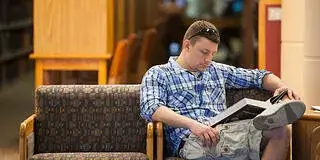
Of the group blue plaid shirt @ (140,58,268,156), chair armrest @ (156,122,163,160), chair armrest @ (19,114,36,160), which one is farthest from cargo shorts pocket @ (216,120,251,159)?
chair armrest @ (19,114,36,160)

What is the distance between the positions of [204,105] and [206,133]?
0.41 m

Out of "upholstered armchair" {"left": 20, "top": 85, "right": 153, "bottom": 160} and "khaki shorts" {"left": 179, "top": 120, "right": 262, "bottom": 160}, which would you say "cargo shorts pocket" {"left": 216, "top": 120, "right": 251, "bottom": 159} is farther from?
"upholstered armchair" {"left": 20, "top": 85, "right": 153, "bottom": 160}

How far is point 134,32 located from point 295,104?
3945mm

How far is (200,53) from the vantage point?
3.50m

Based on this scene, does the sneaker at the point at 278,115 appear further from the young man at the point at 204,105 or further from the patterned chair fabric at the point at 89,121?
the patterned chair fabric at the point at 89,121

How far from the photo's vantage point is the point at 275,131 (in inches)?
129

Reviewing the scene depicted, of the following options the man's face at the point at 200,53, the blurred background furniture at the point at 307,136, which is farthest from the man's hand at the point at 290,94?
the man's face at the point at 200,53

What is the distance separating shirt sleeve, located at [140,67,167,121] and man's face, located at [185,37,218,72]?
194 millimetres

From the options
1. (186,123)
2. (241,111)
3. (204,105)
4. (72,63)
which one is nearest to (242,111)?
(241,111)

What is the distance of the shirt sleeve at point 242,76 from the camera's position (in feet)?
12.3

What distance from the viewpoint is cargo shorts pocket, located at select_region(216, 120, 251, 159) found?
130 inches

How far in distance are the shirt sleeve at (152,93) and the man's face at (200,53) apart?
19 centimetres

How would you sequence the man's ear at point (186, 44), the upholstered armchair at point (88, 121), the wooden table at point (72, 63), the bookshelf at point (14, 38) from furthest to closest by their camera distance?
the bookshelf at point (14, 38)
the wooden table at point (72, 63)
the upholstered armchair at point (88, 121)
the man's ear at point (186, 44)

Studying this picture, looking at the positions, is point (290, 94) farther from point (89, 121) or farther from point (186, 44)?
point (89, 121)
